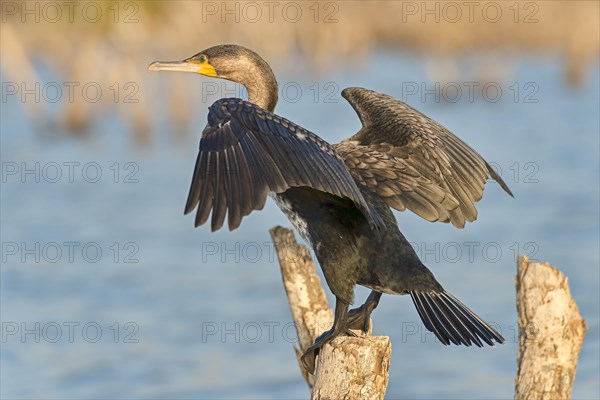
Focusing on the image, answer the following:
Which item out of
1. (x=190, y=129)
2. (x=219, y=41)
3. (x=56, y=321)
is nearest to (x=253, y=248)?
(x=56, y=321)

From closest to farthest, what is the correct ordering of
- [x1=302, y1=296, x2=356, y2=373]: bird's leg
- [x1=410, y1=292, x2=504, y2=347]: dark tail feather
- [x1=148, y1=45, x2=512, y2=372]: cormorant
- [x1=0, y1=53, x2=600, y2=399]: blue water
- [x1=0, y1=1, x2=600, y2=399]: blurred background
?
[x1=148, y1=45, x2=512, y2=372]: cormorant → [x1=410, y1=292, x2=504, y2=347]: dark tail feather → [x1=302, y1=296, x2=356, y2=373]: bird's leg → [x1=0, y1=53, x2=600, y2=399]: blue water → [x1=0, y1=1, x2=600, y2=399]: blurred background

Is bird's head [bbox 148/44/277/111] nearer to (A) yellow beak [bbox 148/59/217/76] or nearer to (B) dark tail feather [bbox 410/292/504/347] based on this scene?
(A) yellow beak [bbox 148/59/217/76]

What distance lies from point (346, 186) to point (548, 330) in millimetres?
1281

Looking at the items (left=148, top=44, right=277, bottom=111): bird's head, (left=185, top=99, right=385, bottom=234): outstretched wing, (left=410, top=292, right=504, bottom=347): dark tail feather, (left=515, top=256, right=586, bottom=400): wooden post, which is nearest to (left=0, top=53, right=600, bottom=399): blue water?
(left=515, top=256, right=586, bottom=400): wooden post

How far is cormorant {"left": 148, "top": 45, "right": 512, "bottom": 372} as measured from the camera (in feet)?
13.8

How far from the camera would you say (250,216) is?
11.0 metres

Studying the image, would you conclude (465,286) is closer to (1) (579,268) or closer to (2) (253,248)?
(1) (579,268)

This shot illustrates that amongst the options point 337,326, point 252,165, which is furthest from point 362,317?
point 252,165

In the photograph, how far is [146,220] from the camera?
1138 cm

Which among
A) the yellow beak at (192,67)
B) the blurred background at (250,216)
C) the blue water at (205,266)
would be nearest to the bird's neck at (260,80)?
the yellow beak at (192,67)

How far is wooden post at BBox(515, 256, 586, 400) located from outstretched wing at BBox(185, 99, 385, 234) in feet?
2.80

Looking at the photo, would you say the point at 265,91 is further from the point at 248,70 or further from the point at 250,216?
the point at 250,216

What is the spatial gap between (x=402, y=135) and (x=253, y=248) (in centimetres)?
507

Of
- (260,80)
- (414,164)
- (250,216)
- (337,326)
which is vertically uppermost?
(260,80)
